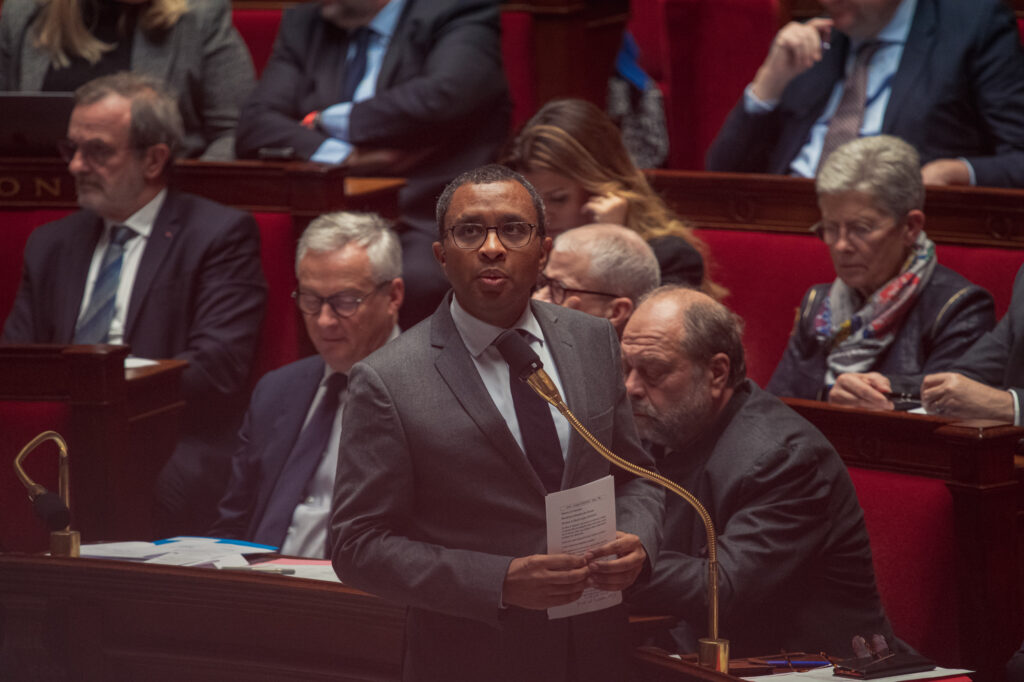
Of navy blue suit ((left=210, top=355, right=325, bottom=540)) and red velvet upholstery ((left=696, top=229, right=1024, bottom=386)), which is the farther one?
red velvet upholstery ((left=696, top=229, right=1024, bottom=386))

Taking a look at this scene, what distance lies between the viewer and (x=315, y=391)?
1.94m

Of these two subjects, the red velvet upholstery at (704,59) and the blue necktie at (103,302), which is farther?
the red velvet upholstery at (704,59)

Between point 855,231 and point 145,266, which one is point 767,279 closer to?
point 855,231

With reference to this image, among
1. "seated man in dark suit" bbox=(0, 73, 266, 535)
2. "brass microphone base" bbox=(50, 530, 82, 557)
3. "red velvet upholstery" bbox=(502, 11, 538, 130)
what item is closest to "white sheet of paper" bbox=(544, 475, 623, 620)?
"brass microphone base" bbox=(50, 530, 82, 557)

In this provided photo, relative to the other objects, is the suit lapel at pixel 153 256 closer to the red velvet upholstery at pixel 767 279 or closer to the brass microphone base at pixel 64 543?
the brass microphone base at pixel 64 543

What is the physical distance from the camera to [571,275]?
1.86m

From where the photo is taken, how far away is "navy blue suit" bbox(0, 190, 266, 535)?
2248 millimetres

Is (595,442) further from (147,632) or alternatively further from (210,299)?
(210,299)

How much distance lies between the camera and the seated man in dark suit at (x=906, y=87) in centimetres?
236

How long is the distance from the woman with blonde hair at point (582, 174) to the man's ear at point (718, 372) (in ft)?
2.11

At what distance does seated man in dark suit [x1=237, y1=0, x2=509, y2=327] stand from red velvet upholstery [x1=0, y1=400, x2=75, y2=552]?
0.82 meters

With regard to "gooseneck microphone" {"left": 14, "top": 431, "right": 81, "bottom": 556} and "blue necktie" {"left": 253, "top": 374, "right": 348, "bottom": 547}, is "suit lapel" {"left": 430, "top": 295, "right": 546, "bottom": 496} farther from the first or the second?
"blue necktie" {"left": 253, "top": 374, "right": 348, "bottom": 547}

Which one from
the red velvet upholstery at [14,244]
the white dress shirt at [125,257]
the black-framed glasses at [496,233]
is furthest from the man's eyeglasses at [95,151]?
the black-framed glasses at [496,233]

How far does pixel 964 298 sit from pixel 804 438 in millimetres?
629
